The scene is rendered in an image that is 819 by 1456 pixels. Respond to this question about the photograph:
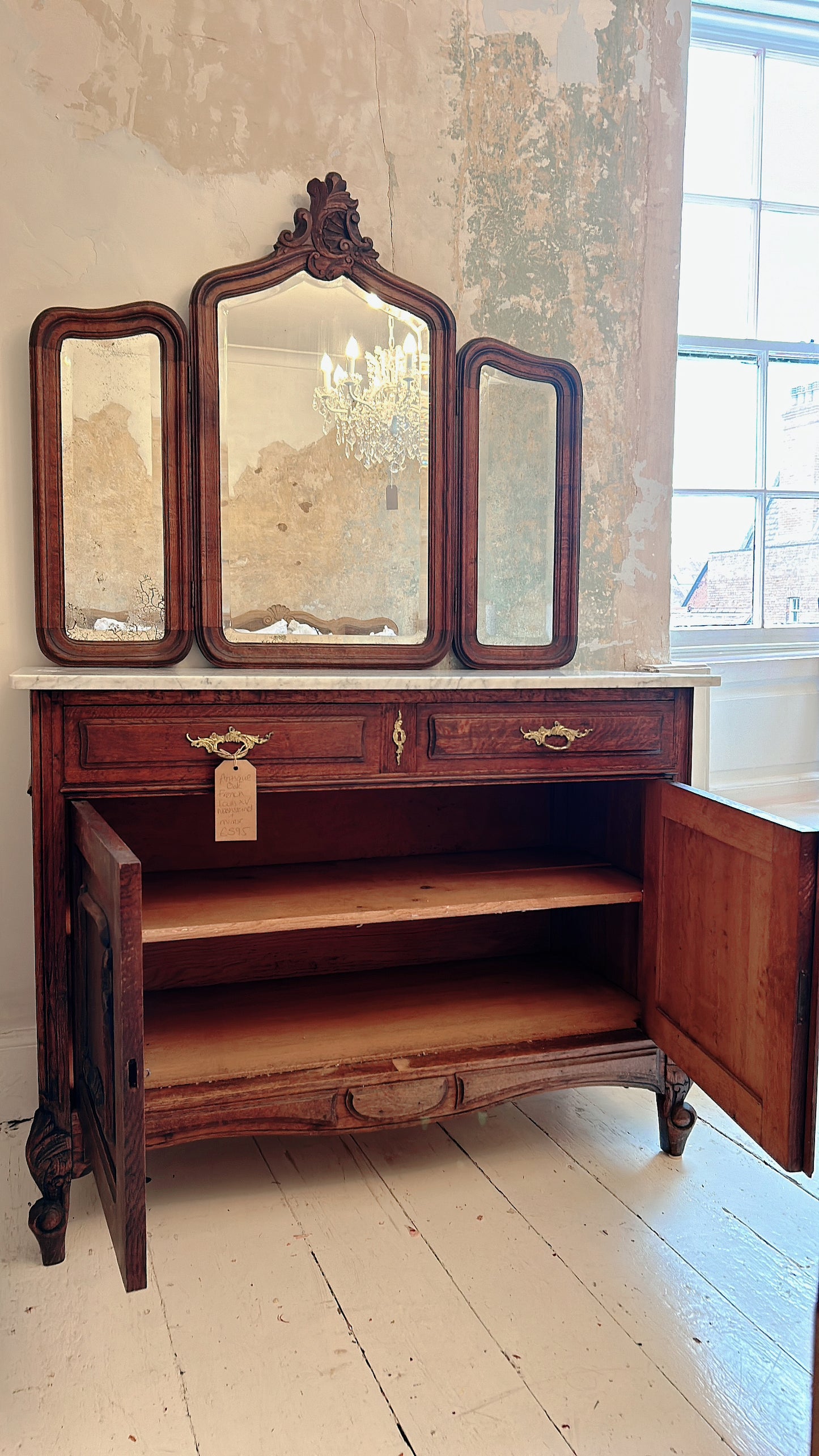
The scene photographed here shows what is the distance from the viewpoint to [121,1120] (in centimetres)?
135

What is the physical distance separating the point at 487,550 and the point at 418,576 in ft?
0.66

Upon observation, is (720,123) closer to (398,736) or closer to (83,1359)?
(398,736)

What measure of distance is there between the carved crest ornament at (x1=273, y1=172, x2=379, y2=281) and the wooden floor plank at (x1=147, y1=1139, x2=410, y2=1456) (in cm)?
201

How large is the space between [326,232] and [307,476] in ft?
1.86

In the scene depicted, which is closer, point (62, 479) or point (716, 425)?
point (62, 479)

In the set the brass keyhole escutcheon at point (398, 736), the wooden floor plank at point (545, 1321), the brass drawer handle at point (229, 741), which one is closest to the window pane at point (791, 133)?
the brass keyhole escutcheon at point (398, 736)

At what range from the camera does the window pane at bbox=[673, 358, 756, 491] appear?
3096mm

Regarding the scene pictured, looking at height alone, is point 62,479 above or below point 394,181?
below

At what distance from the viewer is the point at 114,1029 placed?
1415mm

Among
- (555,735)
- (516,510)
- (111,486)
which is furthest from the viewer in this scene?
(516,510)

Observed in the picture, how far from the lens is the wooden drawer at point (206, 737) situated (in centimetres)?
174

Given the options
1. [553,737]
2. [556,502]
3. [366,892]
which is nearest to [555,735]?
[553,737]

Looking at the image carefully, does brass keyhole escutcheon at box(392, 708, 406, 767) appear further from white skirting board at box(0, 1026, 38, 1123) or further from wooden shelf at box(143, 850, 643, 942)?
white skirting board at box(0, 1026, 38, 1123)

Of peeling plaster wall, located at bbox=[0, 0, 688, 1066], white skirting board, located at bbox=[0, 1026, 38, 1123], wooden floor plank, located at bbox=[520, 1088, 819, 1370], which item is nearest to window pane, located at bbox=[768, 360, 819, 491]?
peeling plaster wall, located at bbox=[0, 0, 688, 1066]
